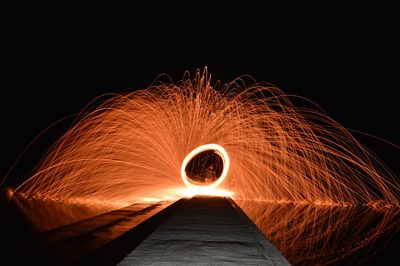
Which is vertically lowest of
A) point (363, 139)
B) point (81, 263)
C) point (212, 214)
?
point (363, 139)

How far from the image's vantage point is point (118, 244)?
688cm

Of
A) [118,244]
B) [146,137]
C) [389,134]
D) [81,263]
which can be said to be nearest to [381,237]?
[118,244]

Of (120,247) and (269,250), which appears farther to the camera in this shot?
(120,247)

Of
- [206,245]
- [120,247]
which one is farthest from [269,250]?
[120,247]

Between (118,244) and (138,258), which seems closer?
(138,258)

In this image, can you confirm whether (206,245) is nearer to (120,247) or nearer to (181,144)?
(120,247)

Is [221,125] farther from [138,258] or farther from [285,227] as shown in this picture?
[138,258]

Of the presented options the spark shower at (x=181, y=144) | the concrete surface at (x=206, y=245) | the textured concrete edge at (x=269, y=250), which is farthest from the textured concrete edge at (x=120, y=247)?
the spark shower at (x=181, y=144)

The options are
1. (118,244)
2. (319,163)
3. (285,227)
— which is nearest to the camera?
(118,244)

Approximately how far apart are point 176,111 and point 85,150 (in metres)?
4.73

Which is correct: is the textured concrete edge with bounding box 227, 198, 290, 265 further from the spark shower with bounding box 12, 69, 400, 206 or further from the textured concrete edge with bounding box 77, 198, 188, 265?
the spark shower with bounding box 12, 69, 400, 206

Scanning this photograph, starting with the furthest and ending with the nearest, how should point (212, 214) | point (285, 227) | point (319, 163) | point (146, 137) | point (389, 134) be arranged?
point (389, 134) < point (146, 137) < point (319, 163) < point (285, 227) < point (212, 214)

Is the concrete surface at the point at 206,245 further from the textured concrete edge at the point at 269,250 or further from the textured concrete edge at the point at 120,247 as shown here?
the textured concrete edge at the point at 120,247

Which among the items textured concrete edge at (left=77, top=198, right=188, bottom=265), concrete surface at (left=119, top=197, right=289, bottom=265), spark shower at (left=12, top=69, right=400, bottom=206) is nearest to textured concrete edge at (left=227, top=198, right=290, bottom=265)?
concrete surface at (left=119, top=197, right=289, bottom=265)
